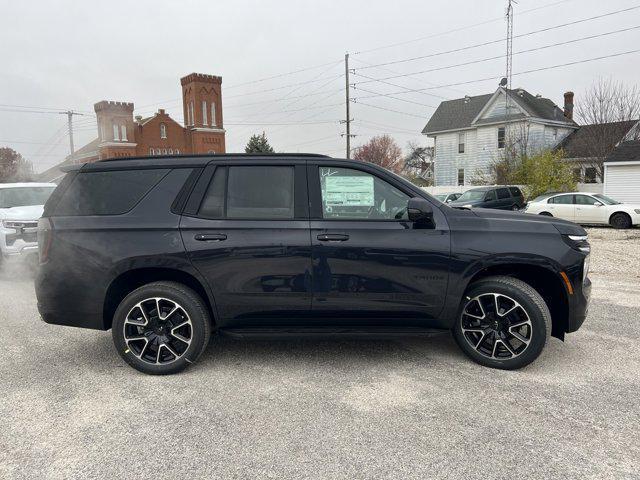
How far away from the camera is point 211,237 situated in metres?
3.77

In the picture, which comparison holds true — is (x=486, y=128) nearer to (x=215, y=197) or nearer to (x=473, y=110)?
(x=473, y=110)

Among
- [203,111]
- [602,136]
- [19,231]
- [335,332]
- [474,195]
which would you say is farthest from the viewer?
[203,111]

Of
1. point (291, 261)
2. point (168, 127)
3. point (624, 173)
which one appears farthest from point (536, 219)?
point (168, 127)

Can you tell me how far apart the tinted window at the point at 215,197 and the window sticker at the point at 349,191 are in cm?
89

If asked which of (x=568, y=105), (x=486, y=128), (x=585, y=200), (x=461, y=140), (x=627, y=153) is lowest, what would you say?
(x=585, y=200)

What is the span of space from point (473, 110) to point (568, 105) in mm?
8018

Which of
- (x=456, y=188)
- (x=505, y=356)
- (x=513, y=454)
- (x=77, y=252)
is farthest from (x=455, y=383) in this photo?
(x=456, y=188)

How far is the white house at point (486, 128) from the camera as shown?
107 feet

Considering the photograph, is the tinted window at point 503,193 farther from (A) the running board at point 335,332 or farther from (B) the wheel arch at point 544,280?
(A) the running board at point 335,332

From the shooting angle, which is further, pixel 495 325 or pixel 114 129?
pixel 114 129

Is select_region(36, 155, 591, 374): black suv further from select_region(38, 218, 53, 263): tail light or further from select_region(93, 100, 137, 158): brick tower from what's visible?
select_region(93, 100, 137, 158): brick tower

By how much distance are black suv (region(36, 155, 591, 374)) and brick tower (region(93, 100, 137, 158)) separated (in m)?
55.2

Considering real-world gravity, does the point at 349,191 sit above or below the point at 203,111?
below

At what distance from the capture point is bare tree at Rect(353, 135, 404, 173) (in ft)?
242
